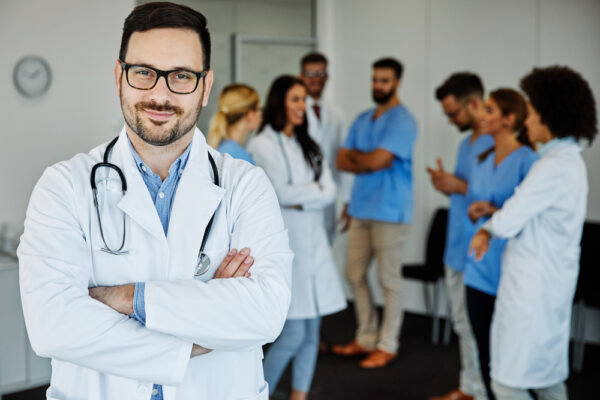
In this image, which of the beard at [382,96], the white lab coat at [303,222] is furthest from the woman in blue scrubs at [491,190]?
the beard at [382,96]

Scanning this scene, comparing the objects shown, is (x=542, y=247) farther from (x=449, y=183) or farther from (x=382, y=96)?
(x=382, y=96)

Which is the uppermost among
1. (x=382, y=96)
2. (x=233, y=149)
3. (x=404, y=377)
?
(x=382, y=96)

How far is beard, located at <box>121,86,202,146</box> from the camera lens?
1413 mm

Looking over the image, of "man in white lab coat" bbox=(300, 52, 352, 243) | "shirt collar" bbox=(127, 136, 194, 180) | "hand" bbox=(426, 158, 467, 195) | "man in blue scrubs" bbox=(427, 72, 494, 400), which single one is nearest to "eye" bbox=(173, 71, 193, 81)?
"shirt collar" bbox=(127, 136, 194, 180)

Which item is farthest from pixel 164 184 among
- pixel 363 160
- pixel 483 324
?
pixel 363 160

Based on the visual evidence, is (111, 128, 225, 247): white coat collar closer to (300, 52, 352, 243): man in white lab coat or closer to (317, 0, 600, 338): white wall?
(300, 52, 352, 243): man in white lab coat

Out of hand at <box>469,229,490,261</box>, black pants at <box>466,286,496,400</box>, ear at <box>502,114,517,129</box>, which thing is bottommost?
black pants at <box>466,286,496,400</box>

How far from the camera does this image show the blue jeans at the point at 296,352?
115 inches

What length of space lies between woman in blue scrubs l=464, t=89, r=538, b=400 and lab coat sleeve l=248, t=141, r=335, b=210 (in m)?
0.67

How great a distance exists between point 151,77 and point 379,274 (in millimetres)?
2957

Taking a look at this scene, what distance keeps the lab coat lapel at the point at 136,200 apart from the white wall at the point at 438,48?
344 centimetres

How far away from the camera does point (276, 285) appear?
1477 millimetres

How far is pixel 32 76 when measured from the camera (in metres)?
3.48

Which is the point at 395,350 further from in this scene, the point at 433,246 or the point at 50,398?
the point at 50,398
